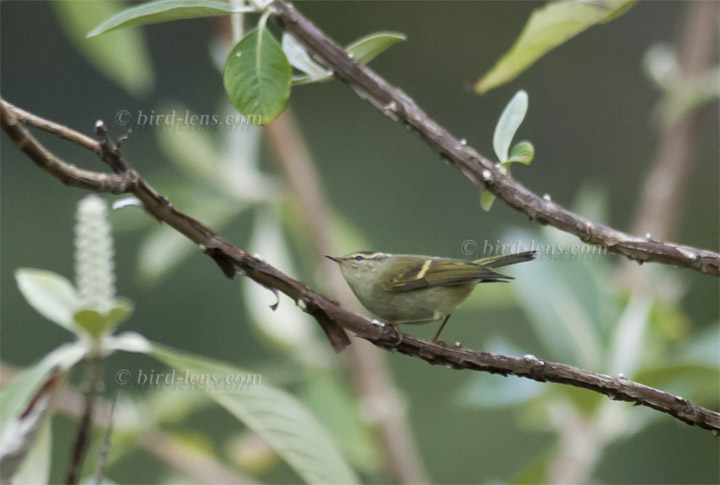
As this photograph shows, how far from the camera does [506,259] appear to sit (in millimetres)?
944

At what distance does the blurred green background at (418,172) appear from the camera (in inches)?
132

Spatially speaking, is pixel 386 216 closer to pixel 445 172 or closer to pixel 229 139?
pixel 445 172

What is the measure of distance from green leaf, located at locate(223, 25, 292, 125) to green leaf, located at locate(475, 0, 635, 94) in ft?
0.84

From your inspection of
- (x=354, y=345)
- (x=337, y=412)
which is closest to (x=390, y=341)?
(x=354, y=345)

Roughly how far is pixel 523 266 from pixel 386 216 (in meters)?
2.40

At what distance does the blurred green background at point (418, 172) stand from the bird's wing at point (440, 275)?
202cm

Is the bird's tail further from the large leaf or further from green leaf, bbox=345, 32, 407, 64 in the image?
the large leaf

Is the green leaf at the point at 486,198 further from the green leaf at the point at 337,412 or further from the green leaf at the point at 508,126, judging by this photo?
the green leaf at the point at 337,412

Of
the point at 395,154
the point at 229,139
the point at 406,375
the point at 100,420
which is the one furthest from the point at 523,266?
the point at 395,154

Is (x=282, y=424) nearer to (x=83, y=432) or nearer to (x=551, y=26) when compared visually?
(x=83, y=432)

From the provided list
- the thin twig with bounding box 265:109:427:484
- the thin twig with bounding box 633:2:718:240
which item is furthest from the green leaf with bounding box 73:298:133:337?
the thin twig with bounding box 633:2:718:240

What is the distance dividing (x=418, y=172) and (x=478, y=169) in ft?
11.1

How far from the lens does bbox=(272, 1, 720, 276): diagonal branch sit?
0.68 meters

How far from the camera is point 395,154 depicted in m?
4.18
